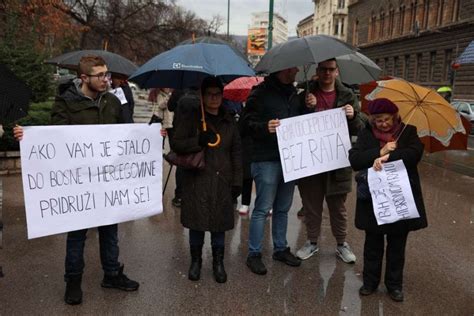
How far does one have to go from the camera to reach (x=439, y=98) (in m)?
3.74

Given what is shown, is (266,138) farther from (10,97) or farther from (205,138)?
(10,97)

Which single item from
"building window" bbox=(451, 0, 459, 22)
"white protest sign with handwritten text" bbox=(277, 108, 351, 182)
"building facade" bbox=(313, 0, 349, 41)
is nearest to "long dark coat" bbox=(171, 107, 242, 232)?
"white protest sign with handwritten text" bbox=(277, 108, 351, 182)

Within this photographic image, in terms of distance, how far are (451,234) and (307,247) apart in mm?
2033

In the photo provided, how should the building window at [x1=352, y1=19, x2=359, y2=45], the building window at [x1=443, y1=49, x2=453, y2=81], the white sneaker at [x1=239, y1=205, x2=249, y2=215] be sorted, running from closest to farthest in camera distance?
1. the white sneaker at [x1=239, y1=205, x2=249, y2=215]
2. the building window at [x1=443, y1=49, x2=453, y2=81]
3. the building window at [x1=352, y1=19, x2=359, y2=45]

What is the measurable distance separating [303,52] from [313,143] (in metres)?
0.89

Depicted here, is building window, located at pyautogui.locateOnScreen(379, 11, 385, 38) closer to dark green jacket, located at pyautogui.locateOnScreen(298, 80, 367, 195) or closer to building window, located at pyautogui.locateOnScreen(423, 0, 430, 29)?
building window, located at pyautogui.locateOnScreen(423, 0, 430, 29)

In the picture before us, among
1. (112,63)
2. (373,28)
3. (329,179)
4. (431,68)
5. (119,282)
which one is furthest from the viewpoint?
(373,28)

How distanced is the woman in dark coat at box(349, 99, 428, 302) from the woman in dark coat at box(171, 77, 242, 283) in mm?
1005

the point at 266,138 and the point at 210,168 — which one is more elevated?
the point at 266,138

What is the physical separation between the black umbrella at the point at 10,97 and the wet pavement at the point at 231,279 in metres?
1.40

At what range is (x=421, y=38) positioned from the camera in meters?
43.0

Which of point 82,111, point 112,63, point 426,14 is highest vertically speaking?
point 426,14

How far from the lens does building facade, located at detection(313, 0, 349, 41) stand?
254 feet

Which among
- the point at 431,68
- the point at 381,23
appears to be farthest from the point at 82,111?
the point at 381,23
